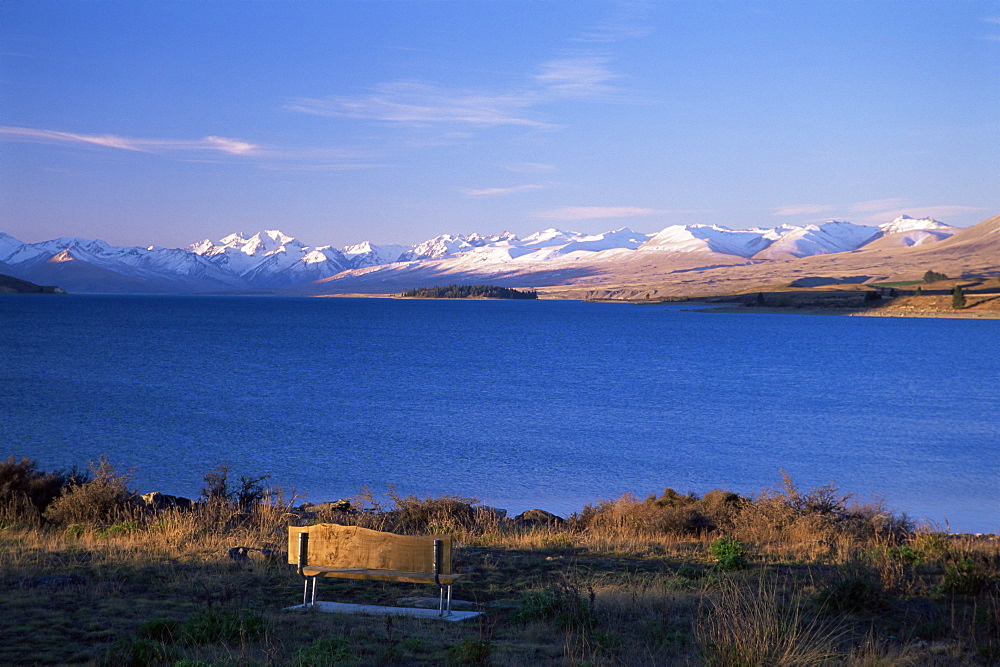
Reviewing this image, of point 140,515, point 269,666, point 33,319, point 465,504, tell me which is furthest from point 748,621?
point 33,319

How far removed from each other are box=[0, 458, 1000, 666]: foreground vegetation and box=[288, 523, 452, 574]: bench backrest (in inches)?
19.1

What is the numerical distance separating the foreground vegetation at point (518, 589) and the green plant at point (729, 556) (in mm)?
28

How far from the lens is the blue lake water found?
23234 mm

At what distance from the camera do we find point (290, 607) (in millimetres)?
7566

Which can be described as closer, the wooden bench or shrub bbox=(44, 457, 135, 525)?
the wooden bench

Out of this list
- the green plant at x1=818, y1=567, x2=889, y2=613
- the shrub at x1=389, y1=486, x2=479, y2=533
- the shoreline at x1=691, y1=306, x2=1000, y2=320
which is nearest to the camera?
the green plant at x1=818, y1=567, x2=889, y2=613

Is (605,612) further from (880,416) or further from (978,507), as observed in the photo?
(880,416)

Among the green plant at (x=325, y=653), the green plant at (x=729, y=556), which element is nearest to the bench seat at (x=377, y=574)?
the green plant at (x=325, y=653)

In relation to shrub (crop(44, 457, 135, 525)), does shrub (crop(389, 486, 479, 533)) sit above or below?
below

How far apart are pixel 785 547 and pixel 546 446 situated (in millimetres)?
17018

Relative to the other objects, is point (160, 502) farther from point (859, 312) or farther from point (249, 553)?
point (859, 312)

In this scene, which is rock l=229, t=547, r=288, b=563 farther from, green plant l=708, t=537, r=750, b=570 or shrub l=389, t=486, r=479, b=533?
green plant l=708, t=537, r=750, b=570

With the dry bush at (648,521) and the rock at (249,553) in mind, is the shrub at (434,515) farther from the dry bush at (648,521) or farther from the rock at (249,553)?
the rock at (249,553)

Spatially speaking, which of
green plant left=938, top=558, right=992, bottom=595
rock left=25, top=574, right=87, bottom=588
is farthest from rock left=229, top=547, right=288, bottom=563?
green plant left=938, top=558, right=992, bottom=595
